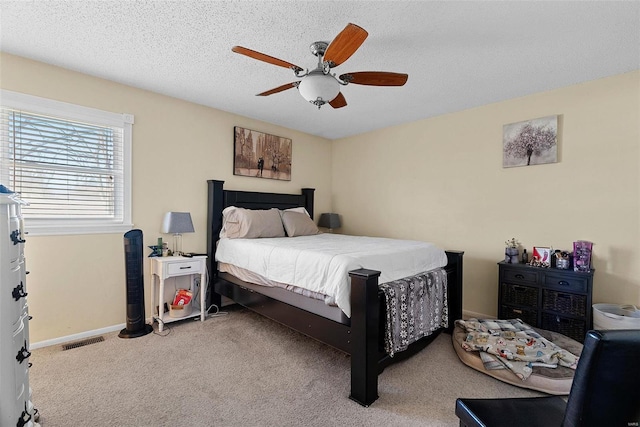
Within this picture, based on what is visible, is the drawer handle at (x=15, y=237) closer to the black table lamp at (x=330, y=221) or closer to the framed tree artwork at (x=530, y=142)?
the black table lamp at (x=330, y=221)

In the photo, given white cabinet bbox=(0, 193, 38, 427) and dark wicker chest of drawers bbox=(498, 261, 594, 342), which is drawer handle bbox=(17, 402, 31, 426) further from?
dark wicker chest of drawers bbox=(498, 261, 594, 342)

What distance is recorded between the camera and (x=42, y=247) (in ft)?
8.45

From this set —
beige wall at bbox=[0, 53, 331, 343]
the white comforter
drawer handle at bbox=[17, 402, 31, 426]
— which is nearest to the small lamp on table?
→ beige wall at bbox=[0, 53, 331, 343]

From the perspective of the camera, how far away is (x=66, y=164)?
2727 millimetres

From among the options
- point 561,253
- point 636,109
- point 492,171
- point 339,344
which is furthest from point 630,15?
point 339,344

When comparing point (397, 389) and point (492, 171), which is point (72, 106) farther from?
point (492, 171)

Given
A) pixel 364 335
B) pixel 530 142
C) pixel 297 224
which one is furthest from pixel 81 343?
pixel 530 142

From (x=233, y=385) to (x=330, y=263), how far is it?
111cm

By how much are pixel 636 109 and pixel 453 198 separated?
5.71ft

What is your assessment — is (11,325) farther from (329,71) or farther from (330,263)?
(329,71)

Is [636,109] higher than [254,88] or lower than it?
lower

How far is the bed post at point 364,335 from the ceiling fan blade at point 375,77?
1346mm

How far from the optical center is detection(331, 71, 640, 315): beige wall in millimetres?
2621

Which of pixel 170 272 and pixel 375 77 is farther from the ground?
pixel 375 77
